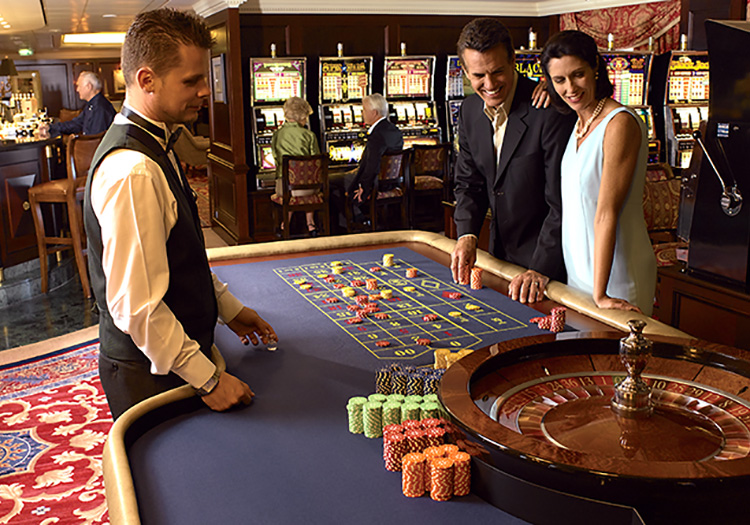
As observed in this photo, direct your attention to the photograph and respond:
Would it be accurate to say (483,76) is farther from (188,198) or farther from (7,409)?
(7,409)

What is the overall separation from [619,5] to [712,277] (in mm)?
5119

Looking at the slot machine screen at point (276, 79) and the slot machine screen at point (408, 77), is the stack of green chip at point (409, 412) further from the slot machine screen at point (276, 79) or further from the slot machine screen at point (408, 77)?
the slot machine screen at point (408, 77)

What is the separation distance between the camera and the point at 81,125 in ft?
27.8

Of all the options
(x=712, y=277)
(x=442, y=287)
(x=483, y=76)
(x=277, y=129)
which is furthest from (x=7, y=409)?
(x=277, y=129)

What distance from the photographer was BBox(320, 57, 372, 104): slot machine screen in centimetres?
740

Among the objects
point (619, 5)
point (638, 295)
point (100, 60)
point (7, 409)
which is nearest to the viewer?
point (638, 295)

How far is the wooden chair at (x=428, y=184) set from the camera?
6965 millimetres

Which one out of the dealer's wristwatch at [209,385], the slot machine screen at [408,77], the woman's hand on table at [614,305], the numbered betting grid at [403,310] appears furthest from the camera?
Result: the slot machine screen at [408,77]

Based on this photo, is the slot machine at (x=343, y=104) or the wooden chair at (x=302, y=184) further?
the slot machine at (x=343, y=104)

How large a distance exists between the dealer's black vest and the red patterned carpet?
1228 mm

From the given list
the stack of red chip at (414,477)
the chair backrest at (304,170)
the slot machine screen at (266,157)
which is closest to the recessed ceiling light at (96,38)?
the slot machine screen at (266,157)

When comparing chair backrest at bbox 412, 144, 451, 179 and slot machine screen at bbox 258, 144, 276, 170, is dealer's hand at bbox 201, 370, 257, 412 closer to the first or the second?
chair backrest at bbox 412, 144, 451, 179

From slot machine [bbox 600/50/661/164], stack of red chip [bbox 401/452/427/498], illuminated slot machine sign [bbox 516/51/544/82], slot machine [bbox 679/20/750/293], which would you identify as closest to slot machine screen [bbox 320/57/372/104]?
illuminated slot machine sign [bbox 516/51/544/82]

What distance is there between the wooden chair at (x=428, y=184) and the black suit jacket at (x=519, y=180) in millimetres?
4078
